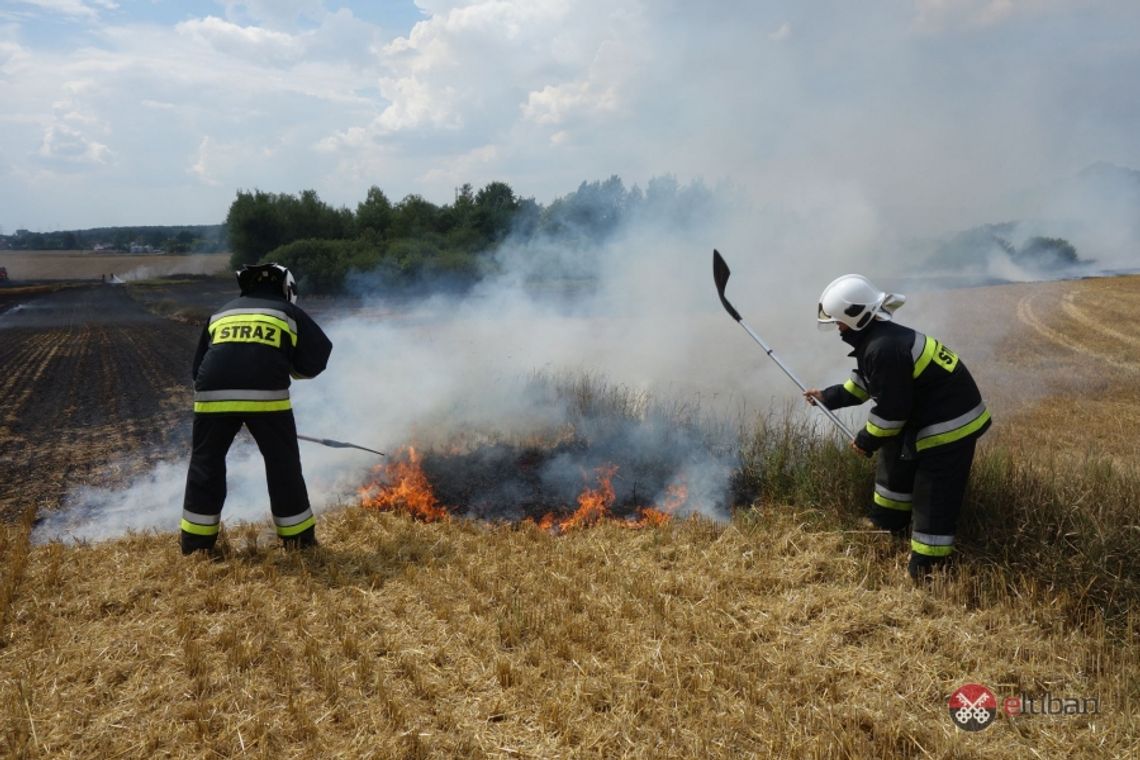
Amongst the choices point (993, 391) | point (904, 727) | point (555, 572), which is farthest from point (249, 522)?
point (993, 391)

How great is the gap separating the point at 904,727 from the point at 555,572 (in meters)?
2.30

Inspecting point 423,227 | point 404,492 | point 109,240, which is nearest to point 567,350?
point 404,492

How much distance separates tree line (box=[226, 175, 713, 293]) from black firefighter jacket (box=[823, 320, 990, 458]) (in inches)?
518

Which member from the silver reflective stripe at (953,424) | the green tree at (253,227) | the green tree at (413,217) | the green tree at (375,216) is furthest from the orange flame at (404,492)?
the green tree at (253,227)

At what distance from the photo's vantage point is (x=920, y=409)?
4.21 metres

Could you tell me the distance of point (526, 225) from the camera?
2020cm

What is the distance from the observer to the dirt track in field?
6.90 meters

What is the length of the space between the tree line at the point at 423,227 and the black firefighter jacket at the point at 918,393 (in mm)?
13159

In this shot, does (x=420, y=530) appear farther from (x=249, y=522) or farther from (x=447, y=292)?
(x=447, y=292)

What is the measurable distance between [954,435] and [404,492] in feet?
14.6

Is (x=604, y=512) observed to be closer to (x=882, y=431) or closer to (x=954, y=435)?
(x=882, y=431)

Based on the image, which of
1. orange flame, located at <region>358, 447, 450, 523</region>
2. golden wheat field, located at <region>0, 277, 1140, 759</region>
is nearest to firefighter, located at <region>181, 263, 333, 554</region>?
golden wheat field, located at <region>0, 277, 1140, 759</region>

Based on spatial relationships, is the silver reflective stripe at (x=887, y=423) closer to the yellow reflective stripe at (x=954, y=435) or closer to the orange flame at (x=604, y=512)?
the yellow reflective stripe at (x=954, y=435)

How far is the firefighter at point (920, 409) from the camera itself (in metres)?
4.11
